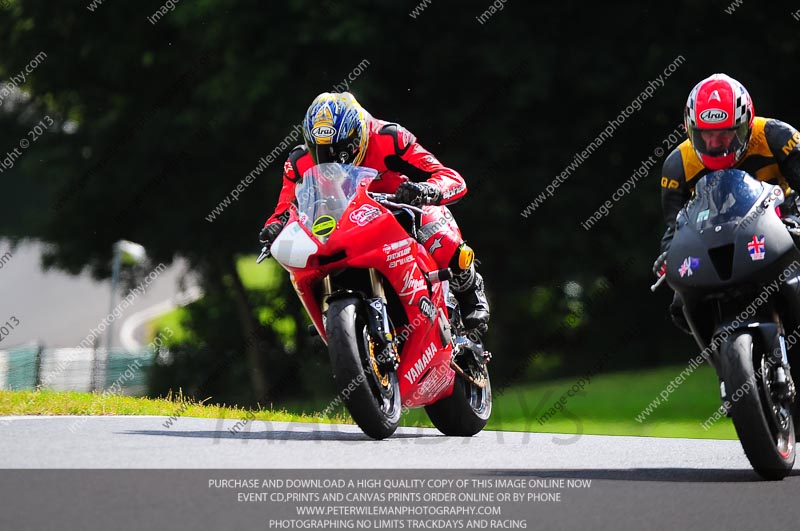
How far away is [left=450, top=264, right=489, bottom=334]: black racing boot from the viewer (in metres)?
9.60

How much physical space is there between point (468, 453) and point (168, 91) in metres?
17.0

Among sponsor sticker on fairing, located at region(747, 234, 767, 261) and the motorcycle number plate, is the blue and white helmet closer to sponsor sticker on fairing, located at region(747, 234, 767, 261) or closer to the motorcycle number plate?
the motorcycle number plate

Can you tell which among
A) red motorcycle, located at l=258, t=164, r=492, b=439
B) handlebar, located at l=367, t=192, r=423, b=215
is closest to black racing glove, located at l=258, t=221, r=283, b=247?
red motorcycle, located at l=258, t=164, r=492, b=439

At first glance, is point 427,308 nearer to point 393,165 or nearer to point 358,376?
point 393,165

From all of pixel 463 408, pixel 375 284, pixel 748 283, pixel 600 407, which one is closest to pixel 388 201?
pixel 375 284

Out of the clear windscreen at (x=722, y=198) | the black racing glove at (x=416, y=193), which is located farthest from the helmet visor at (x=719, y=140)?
the black racing glove at (x=416, y=193)

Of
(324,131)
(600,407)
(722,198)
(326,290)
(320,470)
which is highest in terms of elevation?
(722,198)

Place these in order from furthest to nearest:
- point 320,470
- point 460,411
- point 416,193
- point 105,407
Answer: point 105,407
point 460,411
point 416,193
point 320,470

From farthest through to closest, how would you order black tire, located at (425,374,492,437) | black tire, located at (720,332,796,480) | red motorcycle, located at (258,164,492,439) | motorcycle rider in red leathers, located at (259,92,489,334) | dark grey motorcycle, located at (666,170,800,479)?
1. black tire, located at (425,374,492,437)
2. motorcycle rider in red leathers, located at (259,92,489,334)
3. red motorcycle, located at (258,164,492,439)
4. dark grey motorcycle, located at (666,170,800,479)
5. black tire, located at (720,332,796,480)

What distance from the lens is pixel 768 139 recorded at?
7848mm

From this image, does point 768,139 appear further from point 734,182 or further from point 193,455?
point 193,455

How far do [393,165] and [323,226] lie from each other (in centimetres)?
99

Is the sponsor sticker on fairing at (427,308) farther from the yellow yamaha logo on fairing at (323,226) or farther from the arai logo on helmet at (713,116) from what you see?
the arai logo on helmet at (713,116)

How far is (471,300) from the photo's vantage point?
9711 millimetres
